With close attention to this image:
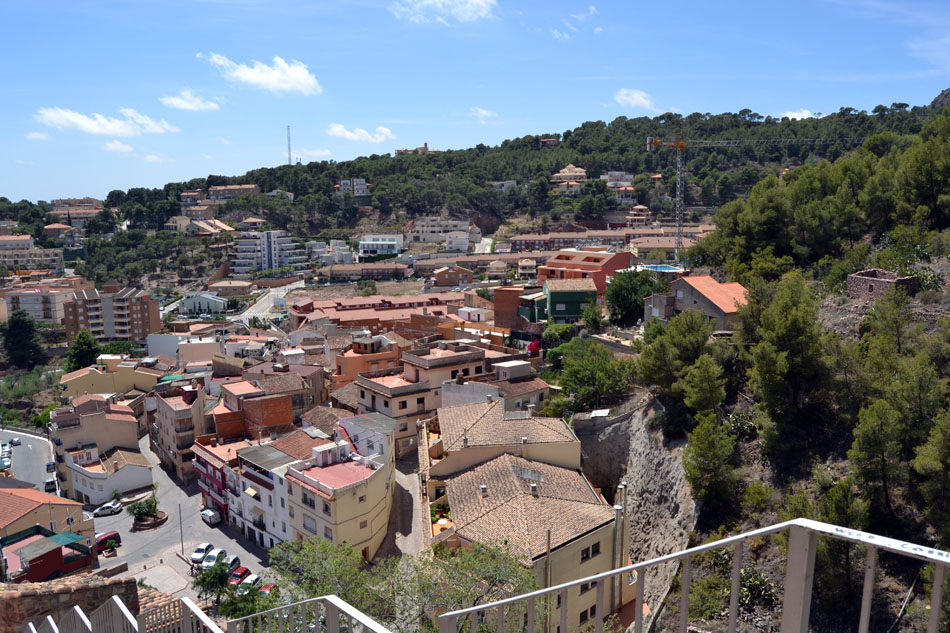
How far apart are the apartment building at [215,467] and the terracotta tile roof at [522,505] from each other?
23.4 feet

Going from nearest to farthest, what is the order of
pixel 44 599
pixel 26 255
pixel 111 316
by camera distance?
pixel 44 599 < pixel 111 316 < pixel 26 255

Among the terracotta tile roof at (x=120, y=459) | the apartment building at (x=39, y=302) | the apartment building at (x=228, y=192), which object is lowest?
the terracotta tile roof at (x=120, y=459)

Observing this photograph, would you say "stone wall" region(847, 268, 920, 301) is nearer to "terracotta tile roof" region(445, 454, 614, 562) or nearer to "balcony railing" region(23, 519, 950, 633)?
"terracotta tile roof" region(445, 454, 614, 562)

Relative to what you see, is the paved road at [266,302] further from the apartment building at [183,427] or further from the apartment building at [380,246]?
the apartment building at [183,427]

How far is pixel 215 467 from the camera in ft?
62.7

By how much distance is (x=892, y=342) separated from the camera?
513 inches

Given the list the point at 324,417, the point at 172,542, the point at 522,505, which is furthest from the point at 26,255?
the point at 522,505

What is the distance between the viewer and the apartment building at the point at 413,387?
21156mm

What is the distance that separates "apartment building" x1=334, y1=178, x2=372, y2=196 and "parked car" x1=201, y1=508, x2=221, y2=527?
57199 millimetres

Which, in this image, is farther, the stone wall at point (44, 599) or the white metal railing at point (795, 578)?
the stone wall at point (44, 599)

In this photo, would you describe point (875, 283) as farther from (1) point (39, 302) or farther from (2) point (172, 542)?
(1) point (39, 302)

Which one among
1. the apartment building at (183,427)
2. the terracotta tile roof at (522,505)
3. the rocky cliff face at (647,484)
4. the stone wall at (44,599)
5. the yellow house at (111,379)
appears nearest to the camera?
the stone wall at (44,599)

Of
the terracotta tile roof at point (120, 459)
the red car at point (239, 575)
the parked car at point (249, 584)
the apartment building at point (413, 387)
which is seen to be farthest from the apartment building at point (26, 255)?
the parked car at point (249, 584)

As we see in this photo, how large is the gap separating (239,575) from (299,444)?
3572mm
